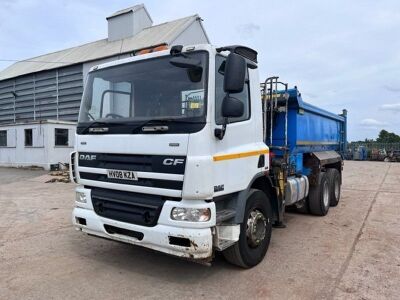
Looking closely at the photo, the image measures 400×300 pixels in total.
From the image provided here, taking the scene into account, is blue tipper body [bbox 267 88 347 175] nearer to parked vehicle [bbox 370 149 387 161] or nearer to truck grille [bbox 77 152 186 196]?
truck grille [bbox 77 152 186 196]

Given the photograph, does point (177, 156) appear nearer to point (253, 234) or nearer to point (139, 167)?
point (139, 167)

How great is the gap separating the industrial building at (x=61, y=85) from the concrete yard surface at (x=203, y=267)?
12584 mm

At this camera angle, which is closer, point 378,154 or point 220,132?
point 220,132

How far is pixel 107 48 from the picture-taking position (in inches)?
808

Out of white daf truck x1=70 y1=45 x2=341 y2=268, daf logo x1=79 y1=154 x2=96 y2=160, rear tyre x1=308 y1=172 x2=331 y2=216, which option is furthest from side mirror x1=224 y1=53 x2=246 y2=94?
rear tyre x1=308 y1=172 x2=331 y2=216

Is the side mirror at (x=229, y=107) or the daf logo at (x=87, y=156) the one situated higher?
the side mirror at (x=229, y=107)

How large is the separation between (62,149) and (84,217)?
16038 millimetres

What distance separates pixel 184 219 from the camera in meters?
3.73

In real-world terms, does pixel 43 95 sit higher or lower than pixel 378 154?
higher

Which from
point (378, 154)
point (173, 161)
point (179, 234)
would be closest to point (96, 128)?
point (173, 161)

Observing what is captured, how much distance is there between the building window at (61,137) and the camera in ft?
62.9

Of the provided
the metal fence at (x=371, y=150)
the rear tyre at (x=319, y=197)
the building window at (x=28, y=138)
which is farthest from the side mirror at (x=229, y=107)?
the metal fence at (x=371, y=150)

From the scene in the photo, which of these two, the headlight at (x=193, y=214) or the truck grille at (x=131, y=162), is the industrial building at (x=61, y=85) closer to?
the truck grille at (x=131, y=162)

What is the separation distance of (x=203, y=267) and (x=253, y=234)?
746mm
